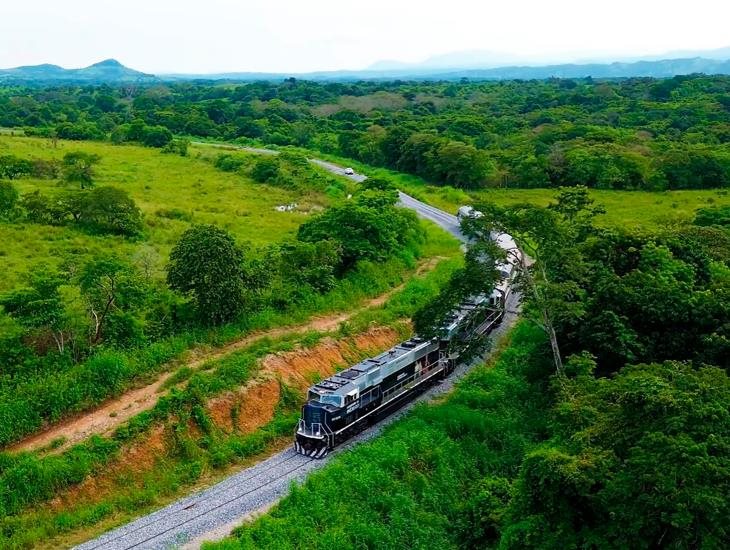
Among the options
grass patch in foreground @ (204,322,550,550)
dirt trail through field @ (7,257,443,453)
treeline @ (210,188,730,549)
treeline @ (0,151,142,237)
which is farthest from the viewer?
treeline @ (0,151,142,237)

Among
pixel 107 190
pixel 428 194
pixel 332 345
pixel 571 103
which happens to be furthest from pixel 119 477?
pixel 571 103

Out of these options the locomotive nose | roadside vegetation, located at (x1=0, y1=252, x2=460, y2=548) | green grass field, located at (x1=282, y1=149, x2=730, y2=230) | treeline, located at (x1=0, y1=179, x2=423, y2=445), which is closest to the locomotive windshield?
the locomotive nose

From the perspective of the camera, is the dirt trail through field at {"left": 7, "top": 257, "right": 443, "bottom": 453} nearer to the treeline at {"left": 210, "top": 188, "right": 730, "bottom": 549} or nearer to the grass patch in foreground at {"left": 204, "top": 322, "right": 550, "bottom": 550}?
the grass patch in foreground at {"left": 204, "top": 322, "right": 550, "bottom": 550}

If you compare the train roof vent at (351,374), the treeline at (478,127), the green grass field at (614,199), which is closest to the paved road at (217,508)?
the train roof vent at (351,374)

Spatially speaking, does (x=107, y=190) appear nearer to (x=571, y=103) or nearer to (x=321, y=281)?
(x=321, y=281)

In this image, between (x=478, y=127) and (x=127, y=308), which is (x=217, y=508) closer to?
(x=127, y=308)

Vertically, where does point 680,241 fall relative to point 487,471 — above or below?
above

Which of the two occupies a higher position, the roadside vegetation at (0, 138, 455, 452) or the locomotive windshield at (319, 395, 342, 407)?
the roadside vegetation at (0, 138, 455, 452)
